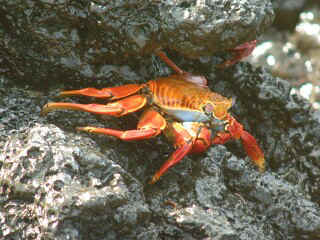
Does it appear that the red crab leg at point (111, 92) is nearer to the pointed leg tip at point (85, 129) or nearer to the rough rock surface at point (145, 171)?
the rough rock surface at point (145, 171)

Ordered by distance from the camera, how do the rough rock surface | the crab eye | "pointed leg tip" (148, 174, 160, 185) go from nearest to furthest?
1. the rough rock surface
2. "pointed leg tip" (148, 174, 160, 185)
3. the crab eye

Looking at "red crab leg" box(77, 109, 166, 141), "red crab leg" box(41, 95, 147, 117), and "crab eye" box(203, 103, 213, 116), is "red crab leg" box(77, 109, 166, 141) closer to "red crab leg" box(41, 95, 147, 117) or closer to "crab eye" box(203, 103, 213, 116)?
"red crab leg" box(41, 95, 147, 117)

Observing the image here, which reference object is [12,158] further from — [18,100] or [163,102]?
[163,102]

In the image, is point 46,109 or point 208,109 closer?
point 46,109

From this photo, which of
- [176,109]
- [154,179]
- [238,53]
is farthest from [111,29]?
[238,53]

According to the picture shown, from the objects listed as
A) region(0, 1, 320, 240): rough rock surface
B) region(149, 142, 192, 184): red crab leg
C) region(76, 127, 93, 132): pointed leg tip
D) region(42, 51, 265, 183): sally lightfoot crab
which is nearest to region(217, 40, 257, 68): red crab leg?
region(0, 1, 320, 240): rough rock surface

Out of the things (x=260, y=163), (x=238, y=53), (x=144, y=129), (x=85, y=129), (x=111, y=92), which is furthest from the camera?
(x=238, y=53)

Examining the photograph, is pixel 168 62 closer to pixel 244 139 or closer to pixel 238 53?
pixel 238 53
